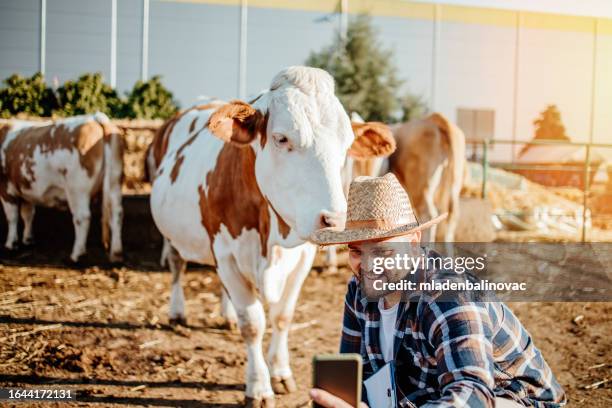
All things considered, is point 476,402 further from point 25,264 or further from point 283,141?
point 25,264

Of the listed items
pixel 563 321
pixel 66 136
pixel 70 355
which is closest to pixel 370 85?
pixel 66 136

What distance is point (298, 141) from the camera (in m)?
2.88

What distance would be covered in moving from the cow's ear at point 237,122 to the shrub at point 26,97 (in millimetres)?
7135

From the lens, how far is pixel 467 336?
4.77ft

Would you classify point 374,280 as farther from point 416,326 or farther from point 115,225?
point 115,225

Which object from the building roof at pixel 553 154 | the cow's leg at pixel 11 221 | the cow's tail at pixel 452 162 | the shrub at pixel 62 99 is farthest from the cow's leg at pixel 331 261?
the building roof at pixel 553 154

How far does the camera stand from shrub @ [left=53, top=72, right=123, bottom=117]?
29.5ft

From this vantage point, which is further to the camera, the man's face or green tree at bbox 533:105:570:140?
green tree at bbox 533:105:570:140

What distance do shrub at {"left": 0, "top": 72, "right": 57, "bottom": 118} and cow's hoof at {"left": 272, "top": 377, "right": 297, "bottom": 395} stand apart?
7.45m

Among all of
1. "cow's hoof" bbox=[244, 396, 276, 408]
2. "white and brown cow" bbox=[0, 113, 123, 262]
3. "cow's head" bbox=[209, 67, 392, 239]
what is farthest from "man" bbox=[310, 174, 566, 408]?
"white and brown cow" bbox=[0, 113, 123, 262]

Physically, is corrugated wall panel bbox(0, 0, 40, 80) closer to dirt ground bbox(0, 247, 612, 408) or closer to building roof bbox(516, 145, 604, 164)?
dirt ground bbox(0, 247, 612, 408)

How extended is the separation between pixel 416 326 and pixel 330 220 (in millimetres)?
1094

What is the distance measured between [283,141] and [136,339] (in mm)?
2231

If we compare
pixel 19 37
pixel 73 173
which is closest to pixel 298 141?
pixel 73 173
